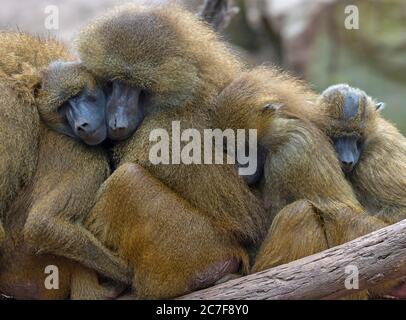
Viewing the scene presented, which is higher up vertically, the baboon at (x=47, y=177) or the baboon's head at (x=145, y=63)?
the baboon's head at (x=145, y=63)

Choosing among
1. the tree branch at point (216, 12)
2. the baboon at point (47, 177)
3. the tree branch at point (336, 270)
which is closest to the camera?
the tree branch at point (336, 270)

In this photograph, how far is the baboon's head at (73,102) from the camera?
407 centimetres

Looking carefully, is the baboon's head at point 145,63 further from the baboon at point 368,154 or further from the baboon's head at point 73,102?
the baboon at point 368,154

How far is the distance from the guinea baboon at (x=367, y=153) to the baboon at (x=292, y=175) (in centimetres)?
11

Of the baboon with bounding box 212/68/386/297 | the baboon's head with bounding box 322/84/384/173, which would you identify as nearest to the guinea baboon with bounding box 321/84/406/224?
the baboon's head with bounding box 322/84/384/173

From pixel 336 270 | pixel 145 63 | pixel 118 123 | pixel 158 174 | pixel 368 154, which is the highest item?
pixel 145 63

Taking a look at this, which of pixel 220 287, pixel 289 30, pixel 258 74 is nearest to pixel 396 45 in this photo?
pixel 289 30

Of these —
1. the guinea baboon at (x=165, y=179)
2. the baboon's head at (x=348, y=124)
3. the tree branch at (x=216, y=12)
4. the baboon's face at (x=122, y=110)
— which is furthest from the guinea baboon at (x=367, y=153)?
the tree branch at (x=216, y=12)

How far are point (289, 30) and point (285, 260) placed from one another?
8992 mm

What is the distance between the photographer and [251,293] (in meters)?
3.75

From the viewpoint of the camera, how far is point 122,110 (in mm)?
4109

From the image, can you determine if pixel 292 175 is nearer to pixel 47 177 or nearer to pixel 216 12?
pixel 47 177

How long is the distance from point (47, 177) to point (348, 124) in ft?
5.55

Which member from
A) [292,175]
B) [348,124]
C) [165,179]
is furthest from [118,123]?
[348,124]
